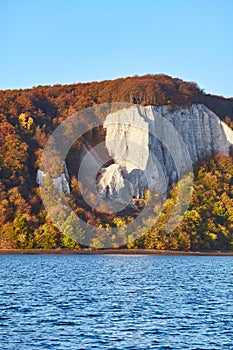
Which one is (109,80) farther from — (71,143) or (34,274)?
(34,274)

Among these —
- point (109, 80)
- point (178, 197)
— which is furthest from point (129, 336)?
point (109, 80)

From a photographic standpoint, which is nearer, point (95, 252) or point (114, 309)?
point (114, 309)

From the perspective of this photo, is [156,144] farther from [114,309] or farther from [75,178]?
[114,309]

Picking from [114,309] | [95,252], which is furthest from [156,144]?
[114,309]

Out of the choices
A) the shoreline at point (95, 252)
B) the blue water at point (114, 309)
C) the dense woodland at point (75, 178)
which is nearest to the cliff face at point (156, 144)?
the dense woodland at point (75, 178)

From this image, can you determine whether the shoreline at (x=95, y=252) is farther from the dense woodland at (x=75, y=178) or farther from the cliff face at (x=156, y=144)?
the cliff face at (x=156, y=144)

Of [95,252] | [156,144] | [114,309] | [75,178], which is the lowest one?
[114,309]

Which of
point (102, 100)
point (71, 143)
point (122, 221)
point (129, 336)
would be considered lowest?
point (129, 336)

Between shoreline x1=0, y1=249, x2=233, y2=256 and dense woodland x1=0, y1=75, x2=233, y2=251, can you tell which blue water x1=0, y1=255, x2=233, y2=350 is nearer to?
shoreline x1=0, y1=249, x2=233, y2=256
